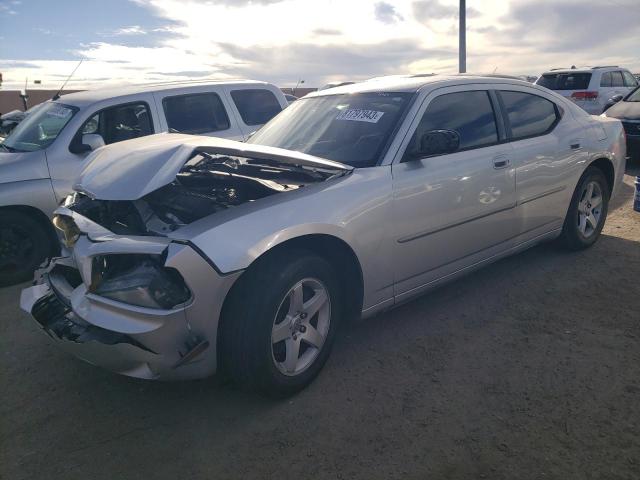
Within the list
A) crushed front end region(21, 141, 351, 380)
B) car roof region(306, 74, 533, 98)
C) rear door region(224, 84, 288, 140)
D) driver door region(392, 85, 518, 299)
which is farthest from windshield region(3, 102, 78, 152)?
driver door region(392, 85, 518, 299)

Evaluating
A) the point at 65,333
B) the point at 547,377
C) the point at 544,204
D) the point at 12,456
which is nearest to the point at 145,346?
the point at 65,333

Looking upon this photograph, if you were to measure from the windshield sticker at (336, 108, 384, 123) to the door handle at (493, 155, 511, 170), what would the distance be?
3.21 feet

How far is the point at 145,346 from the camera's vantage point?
7.68 feet

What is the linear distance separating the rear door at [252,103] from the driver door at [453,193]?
3132 mm

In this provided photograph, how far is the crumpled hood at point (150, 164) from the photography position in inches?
103

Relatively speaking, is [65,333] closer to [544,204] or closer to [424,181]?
[424,181]

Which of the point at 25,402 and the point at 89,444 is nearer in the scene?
the point at 89,444

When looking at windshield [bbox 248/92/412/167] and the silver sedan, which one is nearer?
the silver sedan

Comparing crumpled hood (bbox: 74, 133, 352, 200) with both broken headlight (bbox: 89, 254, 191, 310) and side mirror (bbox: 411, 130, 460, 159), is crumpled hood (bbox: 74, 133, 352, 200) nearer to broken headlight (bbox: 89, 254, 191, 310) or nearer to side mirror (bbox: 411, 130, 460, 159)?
broken headlight (bbox: 89, 254, 191, 310)

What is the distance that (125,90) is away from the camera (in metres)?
5.84

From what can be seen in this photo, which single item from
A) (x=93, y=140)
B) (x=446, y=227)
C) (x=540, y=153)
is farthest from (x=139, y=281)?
(x=540, y=153)

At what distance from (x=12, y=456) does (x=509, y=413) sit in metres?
2.47

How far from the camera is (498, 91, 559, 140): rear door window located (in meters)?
4.09

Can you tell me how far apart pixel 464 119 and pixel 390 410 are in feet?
7.18
